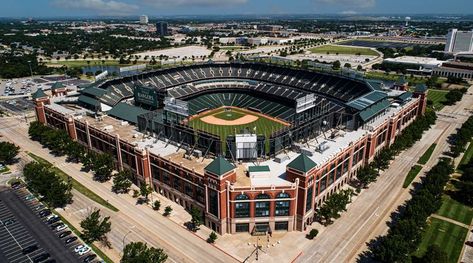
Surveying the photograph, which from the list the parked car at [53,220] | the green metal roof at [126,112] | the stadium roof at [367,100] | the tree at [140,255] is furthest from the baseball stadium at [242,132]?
the parked car at [53,220]

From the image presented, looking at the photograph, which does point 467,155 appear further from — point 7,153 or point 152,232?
point 7,153

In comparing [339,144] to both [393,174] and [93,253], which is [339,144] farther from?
[93,253]

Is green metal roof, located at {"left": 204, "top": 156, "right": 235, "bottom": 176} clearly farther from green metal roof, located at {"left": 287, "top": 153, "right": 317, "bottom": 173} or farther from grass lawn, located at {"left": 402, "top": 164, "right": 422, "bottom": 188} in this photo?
grass lawn, located at {"left": 402, "top": 164, "right": 422, "bottom": 188}

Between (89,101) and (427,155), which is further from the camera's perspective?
(89,101)

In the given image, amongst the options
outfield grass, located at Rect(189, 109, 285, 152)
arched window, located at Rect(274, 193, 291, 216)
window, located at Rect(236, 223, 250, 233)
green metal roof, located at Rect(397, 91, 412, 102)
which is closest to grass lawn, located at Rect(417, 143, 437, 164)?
green metal roof, located at Rect(397, 91, 412, 102)

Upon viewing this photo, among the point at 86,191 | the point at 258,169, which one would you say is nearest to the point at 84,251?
the point at 86,191
